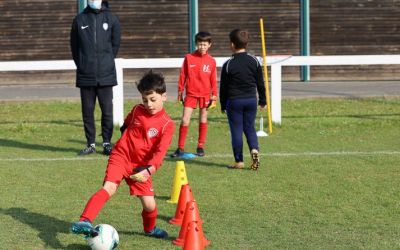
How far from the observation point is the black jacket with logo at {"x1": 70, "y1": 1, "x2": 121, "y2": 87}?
12539 mm

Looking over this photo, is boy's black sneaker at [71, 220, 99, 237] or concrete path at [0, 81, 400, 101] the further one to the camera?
concrete path at [0, 81, 400, 101]

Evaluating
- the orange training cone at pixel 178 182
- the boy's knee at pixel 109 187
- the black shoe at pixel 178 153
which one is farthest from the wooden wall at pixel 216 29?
the boy's knee at pixel 109 187

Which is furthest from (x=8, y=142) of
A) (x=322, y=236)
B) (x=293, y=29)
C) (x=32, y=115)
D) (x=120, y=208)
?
(x=293, y=29)

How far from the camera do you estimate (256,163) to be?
11078 mm

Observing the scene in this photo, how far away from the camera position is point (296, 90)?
2466 cm

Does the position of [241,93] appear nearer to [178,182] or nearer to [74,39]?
[178,182]

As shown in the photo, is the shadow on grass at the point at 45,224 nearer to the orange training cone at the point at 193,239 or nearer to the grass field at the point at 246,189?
the grass field at the point at 246,189

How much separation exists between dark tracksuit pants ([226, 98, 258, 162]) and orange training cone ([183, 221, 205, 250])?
4366 mm

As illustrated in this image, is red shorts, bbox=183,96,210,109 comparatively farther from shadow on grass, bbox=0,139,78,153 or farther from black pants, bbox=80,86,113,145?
shadow on grass, bbox=0,139,78,153

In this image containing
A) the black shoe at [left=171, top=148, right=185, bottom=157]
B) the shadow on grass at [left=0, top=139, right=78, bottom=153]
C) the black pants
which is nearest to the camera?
the black shoe at [left=171, top=148, right=185, bottom=157]

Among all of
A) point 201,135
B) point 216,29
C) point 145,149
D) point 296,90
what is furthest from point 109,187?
point 216,29

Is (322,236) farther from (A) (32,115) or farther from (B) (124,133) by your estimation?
(A) (32,115)

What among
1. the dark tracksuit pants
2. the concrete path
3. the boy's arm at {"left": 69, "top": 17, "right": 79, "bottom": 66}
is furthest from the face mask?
the concrete path

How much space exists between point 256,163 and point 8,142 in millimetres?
4674
